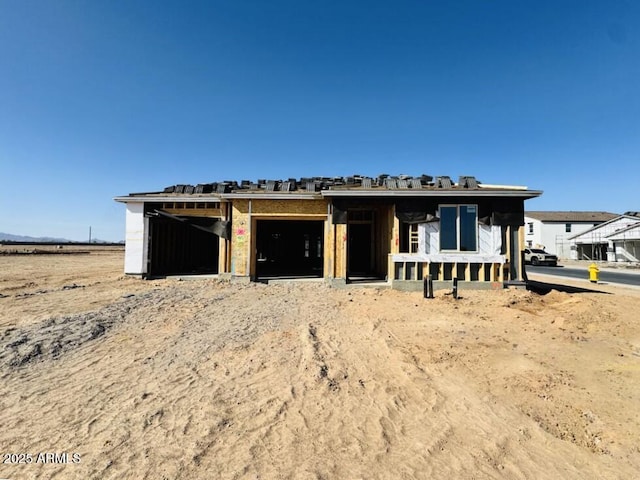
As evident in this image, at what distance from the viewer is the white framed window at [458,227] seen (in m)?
11.4

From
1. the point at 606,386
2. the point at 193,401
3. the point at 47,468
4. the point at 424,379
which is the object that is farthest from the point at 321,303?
the point at 47,468

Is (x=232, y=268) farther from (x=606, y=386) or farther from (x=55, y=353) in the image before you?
(x=606, y=386)

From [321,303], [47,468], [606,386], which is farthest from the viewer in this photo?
[321,303]

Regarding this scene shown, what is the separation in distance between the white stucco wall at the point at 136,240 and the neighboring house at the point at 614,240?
136 ft

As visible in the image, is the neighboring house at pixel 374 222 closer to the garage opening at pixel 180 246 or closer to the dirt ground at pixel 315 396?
the garage opening at pixel 180 246

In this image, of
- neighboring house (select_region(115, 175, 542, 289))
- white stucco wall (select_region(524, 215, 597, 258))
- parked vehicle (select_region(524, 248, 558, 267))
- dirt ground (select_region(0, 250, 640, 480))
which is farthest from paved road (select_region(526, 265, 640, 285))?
white stucco wall (select_region(524, 215, 597, 258))

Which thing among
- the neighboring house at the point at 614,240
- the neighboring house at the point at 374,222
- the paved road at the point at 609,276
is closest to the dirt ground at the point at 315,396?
the neighboring house at the point at 374,222

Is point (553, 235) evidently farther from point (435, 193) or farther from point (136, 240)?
point (136, 240)

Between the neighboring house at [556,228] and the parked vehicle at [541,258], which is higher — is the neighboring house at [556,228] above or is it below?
above

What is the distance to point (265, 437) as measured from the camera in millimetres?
2965

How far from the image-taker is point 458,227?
1148 cm

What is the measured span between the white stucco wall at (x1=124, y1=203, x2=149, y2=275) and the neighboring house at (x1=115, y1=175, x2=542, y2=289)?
41 millimetres

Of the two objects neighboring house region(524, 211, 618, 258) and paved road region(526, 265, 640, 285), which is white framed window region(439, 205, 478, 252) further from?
neighboring house region(524, 211, 618, 258)

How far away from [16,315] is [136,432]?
6.59 meters
